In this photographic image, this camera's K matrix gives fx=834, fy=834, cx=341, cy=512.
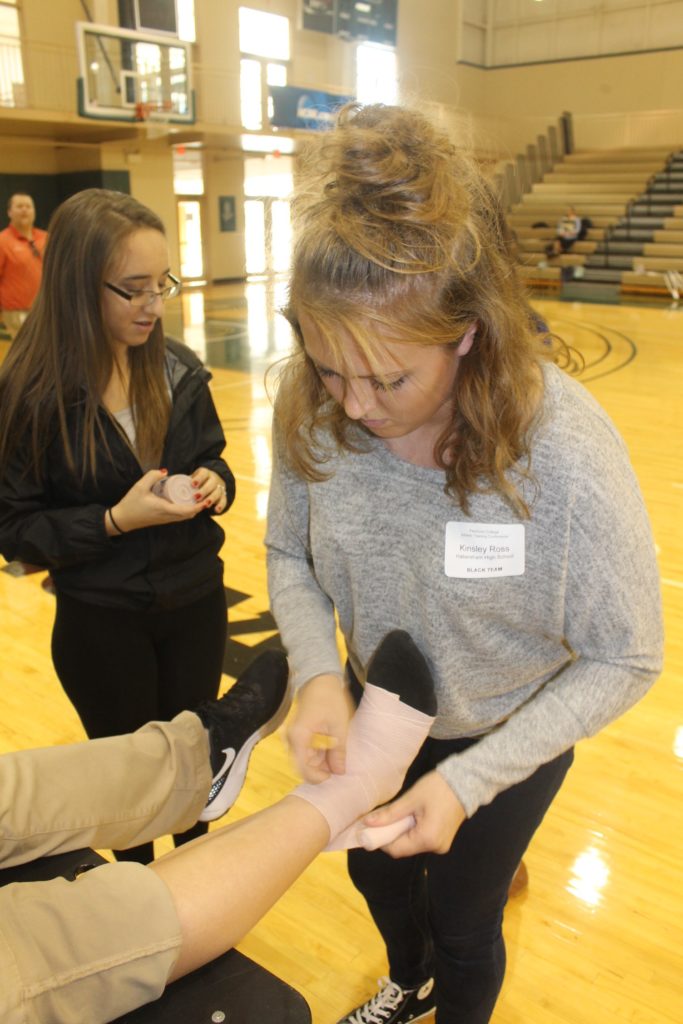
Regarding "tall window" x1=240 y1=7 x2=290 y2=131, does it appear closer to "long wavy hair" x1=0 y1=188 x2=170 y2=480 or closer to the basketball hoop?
the basketball hoop

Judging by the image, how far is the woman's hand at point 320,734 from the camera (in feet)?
3.61

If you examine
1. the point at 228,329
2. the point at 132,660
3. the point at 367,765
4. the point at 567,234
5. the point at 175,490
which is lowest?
the point at 228,329

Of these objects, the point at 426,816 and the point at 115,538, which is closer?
the point at 426,816

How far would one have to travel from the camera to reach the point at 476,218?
35.3 inches

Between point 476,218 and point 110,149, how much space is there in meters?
13.6

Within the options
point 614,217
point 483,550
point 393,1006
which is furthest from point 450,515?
point 614,217

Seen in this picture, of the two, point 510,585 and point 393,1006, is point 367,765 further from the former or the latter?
point 393,1006

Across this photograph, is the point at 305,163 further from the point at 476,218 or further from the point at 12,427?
the point at 12,427

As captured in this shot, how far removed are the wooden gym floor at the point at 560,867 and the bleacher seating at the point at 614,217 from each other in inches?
404

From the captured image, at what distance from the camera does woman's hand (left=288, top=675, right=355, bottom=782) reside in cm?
110

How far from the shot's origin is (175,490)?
1578 mm

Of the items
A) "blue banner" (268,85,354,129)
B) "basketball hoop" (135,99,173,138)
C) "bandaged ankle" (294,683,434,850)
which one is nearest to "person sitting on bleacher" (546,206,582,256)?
"blue banner" (268,85,354,129)

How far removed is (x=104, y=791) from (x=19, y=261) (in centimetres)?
628

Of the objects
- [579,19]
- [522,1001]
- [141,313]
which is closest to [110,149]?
[579,19]
